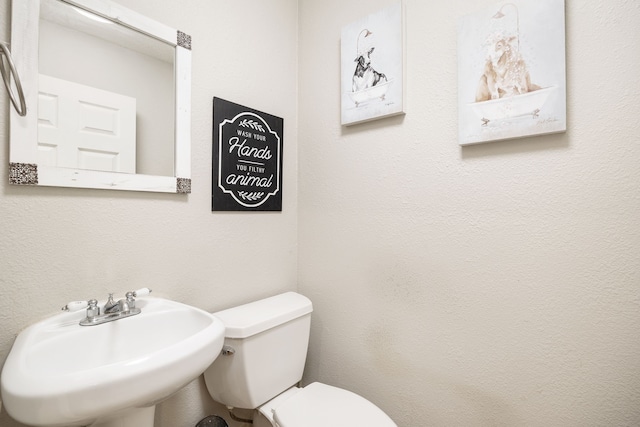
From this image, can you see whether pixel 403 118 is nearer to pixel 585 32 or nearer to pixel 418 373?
pixel 585 32

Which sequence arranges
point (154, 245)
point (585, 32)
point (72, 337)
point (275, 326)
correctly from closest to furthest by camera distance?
point (72, 337) < point (585, 32) < point (154, 245) < point (275, 326)

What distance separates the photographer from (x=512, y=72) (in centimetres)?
104

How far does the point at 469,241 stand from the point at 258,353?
894 millimetres

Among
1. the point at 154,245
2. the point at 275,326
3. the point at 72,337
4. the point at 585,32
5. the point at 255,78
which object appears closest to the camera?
the point at 72,337

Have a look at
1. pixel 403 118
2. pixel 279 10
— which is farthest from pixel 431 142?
pixel 279 10

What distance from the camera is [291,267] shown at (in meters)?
1.64

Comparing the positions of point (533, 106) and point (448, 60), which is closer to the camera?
point (533, 106)

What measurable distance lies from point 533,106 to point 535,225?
1.27 ft

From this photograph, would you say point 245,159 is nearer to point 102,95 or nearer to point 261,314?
point 102,95

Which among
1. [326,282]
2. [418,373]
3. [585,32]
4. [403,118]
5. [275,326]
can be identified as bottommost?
[418,373]

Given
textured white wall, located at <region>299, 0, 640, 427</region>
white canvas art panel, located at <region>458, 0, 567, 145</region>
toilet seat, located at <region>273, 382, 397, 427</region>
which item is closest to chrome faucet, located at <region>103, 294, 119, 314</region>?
toilet seat, located at <region>273, 382, 397, 427</region>

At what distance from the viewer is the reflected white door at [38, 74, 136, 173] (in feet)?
2.95

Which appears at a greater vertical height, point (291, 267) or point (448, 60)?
point (448, 60)

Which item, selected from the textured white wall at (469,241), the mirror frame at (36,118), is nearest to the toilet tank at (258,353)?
the textured white wall at (469,241)
